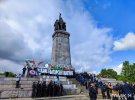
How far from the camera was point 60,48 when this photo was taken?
102 feet

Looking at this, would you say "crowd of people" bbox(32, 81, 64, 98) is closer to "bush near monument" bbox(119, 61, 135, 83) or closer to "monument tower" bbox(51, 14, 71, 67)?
"monument tower" bbox(51, 14, 71, 67)

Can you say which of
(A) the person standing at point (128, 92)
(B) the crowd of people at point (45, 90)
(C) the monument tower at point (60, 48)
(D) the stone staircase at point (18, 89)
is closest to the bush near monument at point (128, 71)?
(C) the monument tower at point (60, 48)

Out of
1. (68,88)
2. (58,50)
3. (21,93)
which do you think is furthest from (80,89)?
(58,50)

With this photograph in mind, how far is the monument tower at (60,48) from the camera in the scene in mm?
30172

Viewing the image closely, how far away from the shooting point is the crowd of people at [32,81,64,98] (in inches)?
623

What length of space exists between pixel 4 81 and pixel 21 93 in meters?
3.30

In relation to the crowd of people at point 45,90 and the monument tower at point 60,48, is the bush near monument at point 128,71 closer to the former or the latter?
the monument tower at point 60,48

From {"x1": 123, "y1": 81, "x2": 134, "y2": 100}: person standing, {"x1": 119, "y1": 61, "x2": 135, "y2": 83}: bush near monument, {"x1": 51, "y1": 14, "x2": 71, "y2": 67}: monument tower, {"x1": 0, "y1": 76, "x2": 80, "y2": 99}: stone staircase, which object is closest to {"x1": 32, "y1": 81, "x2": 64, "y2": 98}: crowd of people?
{"x1": 0, "y1": 76, "x2": 80, "y2": 99}: stone staircase

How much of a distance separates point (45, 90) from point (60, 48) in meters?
15.3

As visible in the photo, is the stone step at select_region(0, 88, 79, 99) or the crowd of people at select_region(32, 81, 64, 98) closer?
the stone step at select_region(0, 88, 79, 99)

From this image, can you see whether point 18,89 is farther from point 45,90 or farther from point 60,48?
point 60,48

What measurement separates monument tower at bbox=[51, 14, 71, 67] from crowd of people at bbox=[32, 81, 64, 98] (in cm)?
1285

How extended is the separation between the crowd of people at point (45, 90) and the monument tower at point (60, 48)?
12851 millimetres

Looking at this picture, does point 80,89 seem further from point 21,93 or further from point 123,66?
point 123,66
